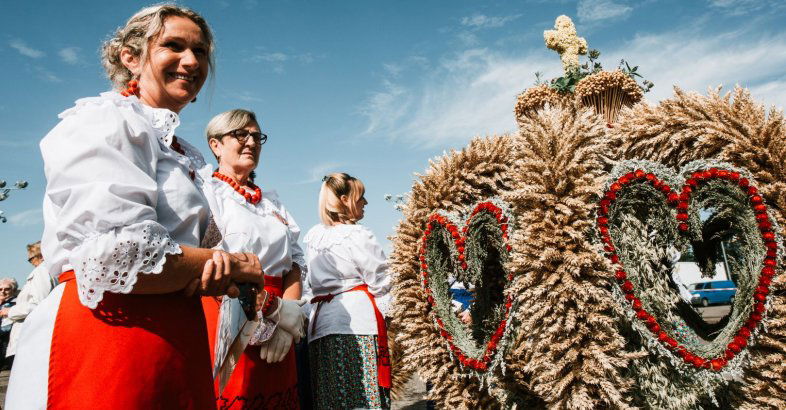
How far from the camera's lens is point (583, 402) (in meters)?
1.88

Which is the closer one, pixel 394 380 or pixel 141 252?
pixel 141 252

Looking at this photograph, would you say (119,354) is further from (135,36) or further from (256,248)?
(256,248)

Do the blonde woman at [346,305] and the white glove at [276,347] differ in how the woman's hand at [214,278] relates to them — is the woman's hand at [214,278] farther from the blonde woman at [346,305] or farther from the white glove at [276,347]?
the blonde woman at [346,305]

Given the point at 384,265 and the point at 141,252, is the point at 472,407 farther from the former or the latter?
the point at 141,252

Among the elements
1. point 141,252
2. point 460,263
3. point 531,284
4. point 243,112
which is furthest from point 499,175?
point 141,252

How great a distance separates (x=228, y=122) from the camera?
8.98ft

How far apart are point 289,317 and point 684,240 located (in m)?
1.78

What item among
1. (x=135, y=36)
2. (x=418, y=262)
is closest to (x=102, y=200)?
(x=135, y=36)

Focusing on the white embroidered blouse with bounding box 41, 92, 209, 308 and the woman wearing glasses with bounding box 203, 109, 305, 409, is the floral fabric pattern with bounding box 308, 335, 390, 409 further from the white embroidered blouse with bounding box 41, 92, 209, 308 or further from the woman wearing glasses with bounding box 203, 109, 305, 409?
the white embroidered blouse with bounding box 41, 92, 209, 308

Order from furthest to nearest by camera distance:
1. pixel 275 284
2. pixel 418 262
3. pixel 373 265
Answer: pixel 373 265 → pixel 418 262 → pixel 275 284

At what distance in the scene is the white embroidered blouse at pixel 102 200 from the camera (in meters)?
1.15

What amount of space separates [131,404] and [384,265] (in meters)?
2.17

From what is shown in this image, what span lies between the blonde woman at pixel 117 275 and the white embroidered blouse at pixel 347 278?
170 cm

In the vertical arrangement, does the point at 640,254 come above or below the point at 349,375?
above
